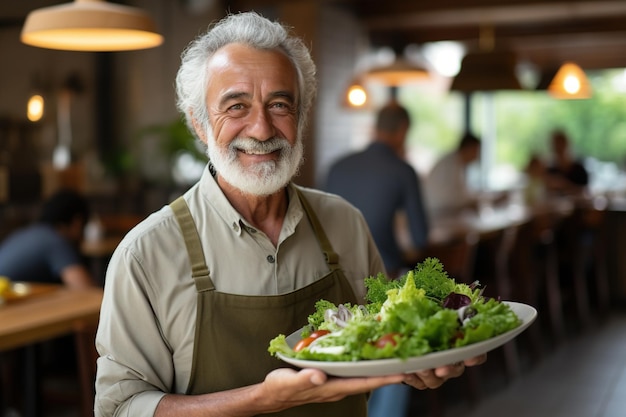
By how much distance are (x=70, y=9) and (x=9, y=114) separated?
150 inches

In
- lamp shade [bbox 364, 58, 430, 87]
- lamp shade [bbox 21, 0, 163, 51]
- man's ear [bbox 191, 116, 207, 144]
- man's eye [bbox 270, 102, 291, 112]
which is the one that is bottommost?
man's ear [bbox 191, 116, 207, 144]

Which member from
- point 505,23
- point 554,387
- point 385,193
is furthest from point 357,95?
point 505,23

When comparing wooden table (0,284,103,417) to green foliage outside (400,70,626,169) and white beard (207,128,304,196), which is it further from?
green foliage outside (400,70,626,169)

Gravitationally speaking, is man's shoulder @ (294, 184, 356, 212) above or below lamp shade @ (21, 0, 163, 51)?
A: below

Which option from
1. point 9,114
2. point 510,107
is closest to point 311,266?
point 9,114

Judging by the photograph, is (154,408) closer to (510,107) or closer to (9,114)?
(9,114)

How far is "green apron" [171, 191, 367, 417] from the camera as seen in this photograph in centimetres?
180

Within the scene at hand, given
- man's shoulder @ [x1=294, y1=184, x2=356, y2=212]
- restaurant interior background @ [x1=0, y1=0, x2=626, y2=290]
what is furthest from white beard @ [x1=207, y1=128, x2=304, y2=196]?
restaurant interior background @ [x1=0, y1=0, x2=626, y2=290]

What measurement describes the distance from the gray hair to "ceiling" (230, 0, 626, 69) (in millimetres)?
5810

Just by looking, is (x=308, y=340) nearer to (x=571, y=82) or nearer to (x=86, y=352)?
(x=86, y=352)

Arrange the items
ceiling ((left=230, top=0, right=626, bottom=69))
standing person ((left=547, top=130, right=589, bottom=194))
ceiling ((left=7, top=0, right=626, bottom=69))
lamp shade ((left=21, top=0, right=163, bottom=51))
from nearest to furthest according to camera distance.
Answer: lamp shade ((left=21, top=0, right=163, bottom=51)), ceiling ((left=7, top=0, right=626, bottom=69)), ceiling ((left=230, top=0, right=626, bottom=69)), standing person ((left=547, top=130, right=589, bottom=194))

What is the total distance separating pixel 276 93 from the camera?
1832 millimetres

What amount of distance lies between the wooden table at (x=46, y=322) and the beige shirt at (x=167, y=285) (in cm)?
113

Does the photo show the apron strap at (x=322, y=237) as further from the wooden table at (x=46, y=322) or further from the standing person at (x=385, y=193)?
the standing person at (x=385, y=193)
